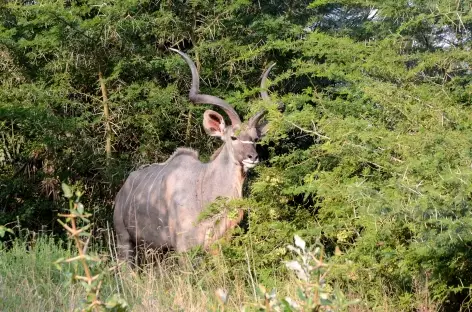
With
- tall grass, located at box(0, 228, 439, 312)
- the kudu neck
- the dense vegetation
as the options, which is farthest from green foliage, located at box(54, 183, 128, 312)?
the kudu neck

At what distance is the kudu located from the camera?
7164 mm

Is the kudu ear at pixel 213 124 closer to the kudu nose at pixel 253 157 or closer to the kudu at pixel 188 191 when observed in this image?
the kudu at pixel 188 191

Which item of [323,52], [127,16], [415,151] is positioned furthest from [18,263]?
[127,16]

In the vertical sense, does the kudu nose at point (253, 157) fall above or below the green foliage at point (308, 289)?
below

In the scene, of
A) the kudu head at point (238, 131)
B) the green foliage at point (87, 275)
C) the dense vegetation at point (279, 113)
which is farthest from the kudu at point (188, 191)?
the green foliage at point (87, 275)

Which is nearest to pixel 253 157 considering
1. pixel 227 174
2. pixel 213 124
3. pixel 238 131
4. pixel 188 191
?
pixel 238 131

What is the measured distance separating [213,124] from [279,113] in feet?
6.20

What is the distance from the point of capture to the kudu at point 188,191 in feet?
23.5

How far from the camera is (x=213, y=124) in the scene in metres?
7.93

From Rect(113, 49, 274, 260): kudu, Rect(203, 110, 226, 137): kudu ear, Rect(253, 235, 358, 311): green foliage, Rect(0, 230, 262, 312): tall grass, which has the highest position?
Rect(253, 235, 358, 311): green foliage

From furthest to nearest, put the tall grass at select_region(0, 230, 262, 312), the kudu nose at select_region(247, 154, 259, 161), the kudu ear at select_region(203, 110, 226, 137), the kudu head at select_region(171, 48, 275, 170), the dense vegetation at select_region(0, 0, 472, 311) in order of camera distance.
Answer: the kudu ear at select_region(203, 110, 226, 137) → the kudu head at select_region(171, 48, 275, 170) → the kudu nose at select_region(247, 154, 259, 161) → the dense vegetation at select_region(0, 0, 472, 311) → the tall grass at select_region(0, 230, 262, 312)

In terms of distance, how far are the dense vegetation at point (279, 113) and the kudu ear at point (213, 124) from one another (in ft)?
1.45

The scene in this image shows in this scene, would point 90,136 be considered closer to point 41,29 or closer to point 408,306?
point 41,29

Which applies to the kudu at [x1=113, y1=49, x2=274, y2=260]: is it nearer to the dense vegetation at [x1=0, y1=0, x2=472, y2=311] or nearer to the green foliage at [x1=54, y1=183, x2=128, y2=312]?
the dense vegetation at [x1=0, y1=0, x2=472, y2=311]
